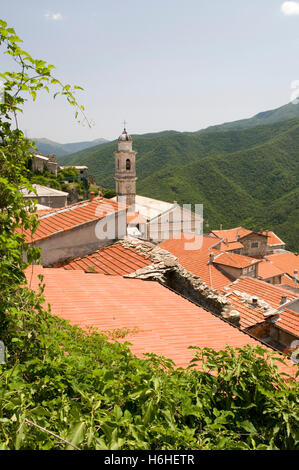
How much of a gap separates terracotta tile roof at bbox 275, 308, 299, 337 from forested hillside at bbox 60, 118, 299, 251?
45786 millimetres

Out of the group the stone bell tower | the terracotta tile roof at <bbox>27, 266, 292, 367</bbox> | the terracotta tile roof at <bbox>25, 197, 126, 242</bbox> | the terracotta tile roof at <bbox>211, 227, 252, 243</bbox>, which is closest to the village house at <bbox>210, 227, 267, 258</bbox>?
Answer: the terracotta tile roof at <bbox>211, 227, 252, 243</bbox>

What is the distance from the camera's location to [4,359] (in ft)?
7.29

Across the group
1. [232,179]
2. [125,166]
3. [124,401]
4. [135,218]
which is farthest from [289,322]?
[232,179]

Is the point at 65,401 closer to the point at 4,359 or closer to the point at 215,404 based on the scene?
the point at 4,359

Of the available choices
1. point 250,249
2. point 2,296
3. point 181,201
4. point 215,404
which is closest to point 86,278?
point 2,296

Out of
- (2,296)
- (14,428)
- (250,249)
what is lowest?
(250,249)

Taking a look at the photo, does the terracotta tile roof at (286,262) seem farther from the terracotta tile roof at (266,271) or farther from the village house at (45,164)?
the village house at (45,164)

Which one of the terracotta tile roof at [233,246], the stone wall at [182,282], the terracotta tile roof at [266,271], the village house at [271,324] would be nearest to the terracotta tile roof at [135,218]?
the terracotta tile roof at [233,246]

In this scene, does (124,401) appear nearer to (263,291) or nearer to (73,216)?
(73,216)

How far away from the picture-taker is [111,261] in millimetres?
7391

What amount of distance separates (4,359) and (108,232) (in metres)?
5.96

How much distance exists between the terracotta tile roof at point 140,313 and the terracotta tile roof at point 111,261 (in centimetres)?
56

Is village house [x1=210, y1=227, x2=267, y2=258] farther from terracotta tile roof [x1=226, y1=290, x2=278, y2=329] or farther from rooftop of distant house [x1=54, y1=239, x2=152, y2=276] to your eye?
rooftop of distant house [x1=54, y1=239, x2=152, y2=276]

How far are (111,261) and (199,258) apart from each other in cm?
1425
